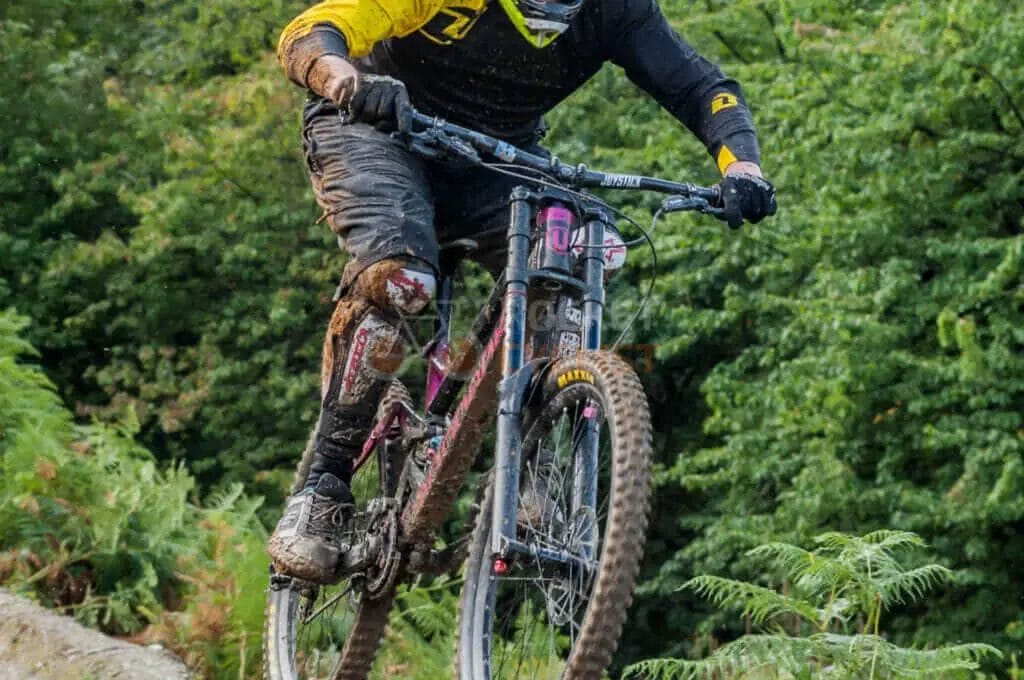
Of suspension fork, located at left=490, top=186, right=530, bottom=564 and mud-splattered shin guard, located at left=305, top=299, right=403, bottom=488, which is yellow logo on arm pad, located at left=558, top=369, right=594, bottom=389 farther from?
mud-splattered shin guard, located at left=305, top=299, right=403, bottom=488

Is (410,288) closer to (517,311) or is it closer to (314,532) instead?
(517,311)

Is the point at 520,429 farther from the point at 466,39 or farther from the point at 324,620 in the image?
the point at 324,620

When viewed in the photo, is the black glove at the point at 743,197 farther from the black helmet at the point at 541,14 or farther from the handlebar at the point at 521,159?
the black helmet at the point at 541,14

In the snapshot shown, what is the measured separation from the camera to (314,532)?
5312 mm

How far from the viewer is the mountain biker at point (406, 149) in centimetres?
499

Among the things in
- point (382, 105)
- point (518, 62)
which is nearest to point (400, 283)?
point (382, 105)

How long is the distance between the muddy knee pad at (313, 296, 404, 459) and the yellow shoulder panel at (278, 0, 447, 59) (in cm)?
78

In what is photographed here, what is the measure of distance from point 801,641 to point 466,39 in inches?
81.5

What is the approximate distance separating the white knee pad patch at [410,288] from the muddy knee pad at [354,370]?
0.52 ft

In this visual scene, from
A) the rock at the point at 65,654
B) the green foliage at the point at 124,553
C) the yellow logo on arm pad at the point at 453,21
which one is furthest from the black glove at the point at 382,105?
the green foliage at the point at 124,553

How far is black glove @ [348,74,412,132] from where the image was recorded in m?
4.40

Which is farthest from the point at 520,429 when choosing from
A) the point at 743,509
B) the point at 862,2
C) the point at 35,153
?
the point at 35,153

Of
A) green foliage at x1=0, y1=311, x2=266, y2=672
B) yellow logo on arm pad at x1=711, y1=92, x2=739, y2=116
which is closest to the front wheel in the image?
yellow logo on arm pad at x1=711, y1=92, x2=739, y2=116

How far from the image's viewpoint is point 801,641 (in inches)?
172
